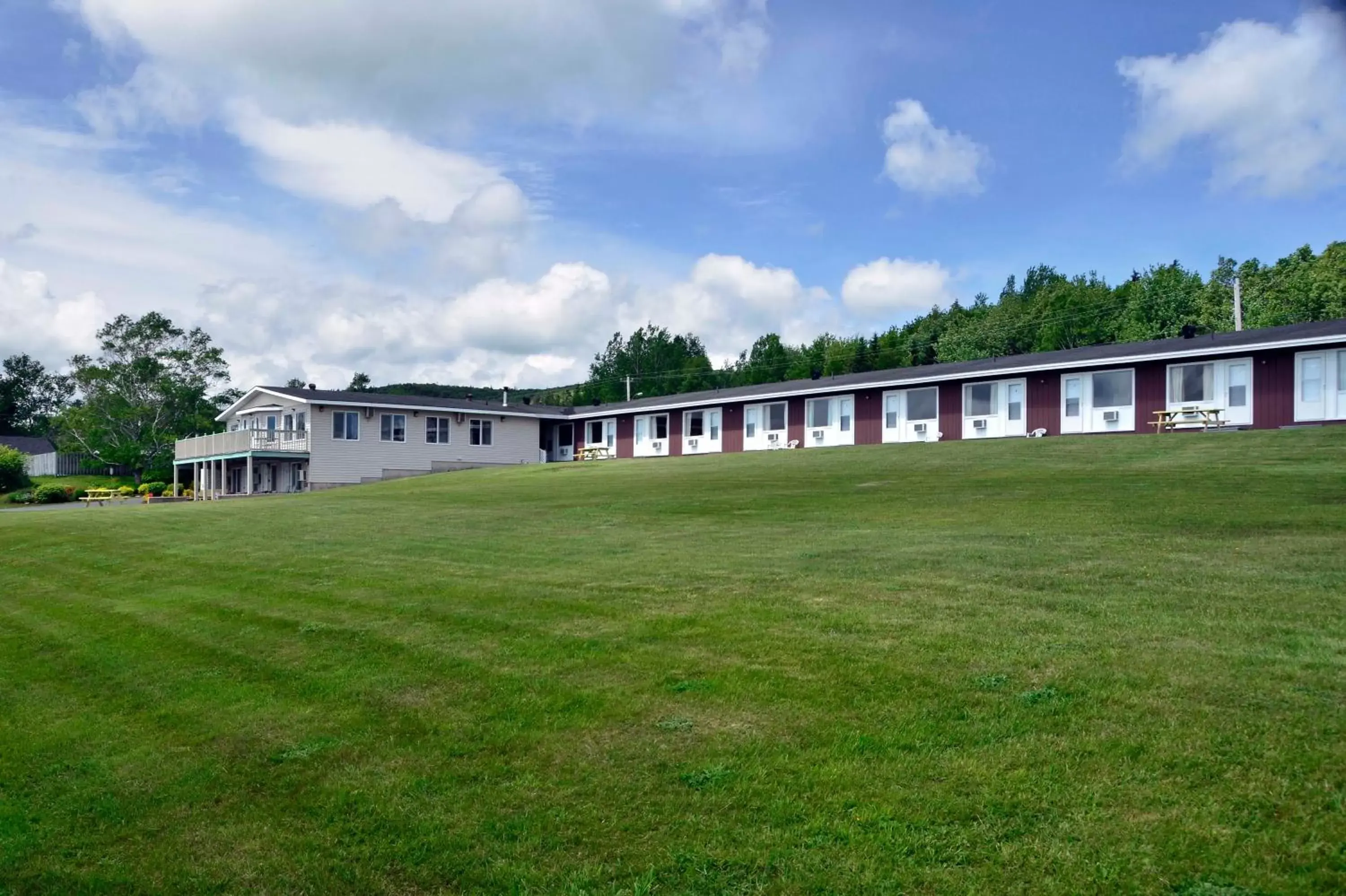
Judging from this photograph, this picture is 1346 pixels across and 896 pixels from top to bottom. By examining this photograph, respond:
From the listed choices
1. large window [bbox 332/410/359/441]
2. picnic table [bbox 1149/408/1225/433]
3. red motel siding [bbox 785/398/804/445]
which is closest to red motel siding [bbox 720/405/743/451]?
red motel siding [bbox 785/398/804/445]

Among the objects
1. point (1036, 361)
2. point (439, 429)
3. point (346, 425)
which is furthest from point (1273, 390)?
point (346, 425)

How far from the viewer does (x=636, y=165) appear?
2772 cm

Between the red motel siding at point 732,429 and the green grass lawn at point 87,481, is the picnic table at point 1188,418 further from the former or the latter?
the green grass lawn at point 87,481

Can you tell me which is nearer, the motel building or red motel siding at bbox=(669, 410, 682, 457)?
the motel building

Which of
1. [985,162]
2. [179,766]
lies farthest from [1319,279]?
[179,766]

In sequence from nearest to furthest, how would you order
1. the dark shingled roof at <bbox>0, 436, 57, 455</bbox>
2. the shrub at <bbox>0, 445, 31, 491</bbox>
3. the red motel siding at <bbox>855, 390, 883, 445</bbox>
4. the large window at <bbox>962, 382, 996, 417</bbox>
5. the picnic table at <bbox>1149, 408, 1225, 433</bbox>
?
the picnic table at <bbox>1149, 408, 1225, 433</bbox>, the large window at <bbox>962, 382, 996, 417</bbox>, the red motel siding at <bbox>855, 390, 883, 445</bbox>, the shrub at <bbox>0, 445, 31, 491</bbox>, the dark shingled roof at <bbox>0, 436, 57, 455</bbox>

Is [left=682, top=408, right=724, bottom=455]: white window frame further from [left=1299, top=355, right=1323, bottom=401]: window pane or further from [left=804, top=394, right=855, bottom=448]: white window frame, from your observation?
[left=1299, top=355, right=1323, bottom=401]: window pane

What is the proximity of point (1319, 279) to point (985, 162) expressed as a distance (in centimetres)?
4451

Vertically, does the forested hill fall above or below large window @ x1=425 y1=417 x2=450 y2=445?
above

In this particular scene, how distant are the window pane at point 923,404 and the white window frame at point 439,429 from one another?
78.8 feet

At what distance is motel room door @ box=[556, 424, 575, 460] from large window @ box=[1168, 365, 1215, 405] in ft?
102

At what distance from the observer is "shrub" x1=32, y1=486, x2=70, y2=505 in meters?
43.5

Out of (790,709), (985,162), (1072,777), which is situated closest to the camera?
(1072,777)

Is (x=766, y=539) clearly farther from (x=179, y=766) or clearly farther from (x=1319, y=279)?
(x=1319, y=279)
